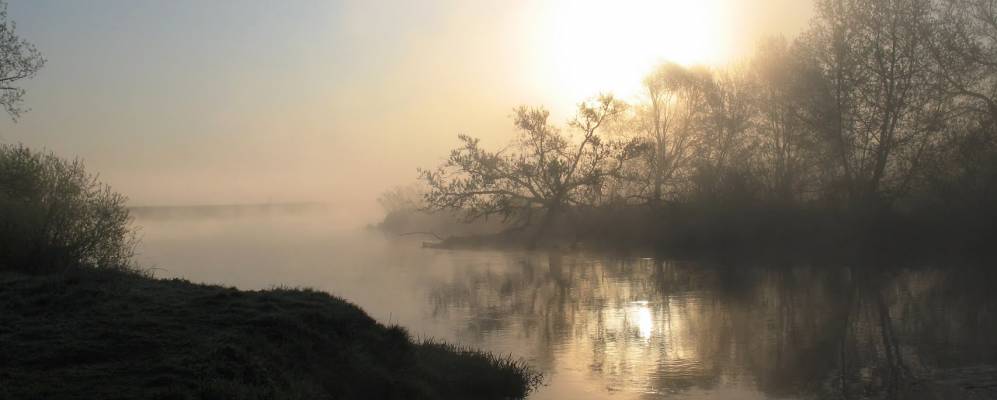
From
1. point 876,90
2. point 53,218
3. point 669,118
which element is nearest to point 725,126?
point 669,118

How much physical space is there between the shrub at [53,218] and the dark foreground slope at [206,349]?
9.85ft

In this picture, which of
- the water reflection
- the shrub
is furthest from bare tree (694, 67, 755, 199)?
the shrub

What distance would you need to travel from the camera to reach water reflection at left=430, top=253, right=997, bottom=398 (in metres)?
11.8

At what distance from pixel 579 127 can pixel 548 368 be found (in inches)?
1231

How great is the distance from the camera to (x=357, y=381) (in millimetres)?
9680

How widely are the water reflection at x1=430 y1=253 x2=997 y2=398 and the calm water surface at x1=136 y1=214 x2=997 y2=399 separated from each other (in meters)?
0.04

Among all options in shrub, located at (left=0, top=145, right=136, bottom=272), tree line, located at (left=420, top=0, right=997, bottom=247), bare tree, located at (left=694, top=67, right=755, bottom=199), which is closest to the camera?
shrub, located at (left=0, top=145, right=136, bottom=272)

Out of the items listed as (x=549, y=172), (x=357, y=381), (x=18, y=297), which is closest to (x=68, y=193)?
(x=18, y=297)

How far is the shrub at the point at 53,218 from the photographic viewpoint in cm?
1470

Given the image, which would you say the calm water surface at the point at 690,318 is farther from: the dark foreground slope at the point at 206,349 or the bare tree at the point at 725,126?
the bare tree at the point at 725,126

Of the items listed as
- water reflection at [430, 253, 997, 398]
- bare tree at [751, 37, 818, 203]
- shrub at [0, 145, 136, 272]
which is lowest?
water reflection at [430, 253, 997, 398]

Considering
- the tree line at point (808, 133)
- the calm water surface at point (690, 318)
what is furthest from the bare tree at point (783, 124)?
the calm water surface at point (690, 318)

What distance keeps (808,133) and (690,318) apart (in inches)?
780

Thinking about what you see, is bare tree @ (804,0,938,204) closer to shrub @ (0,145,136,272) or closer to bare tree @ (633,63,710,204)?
bare tree @ (633,63,710,204)
